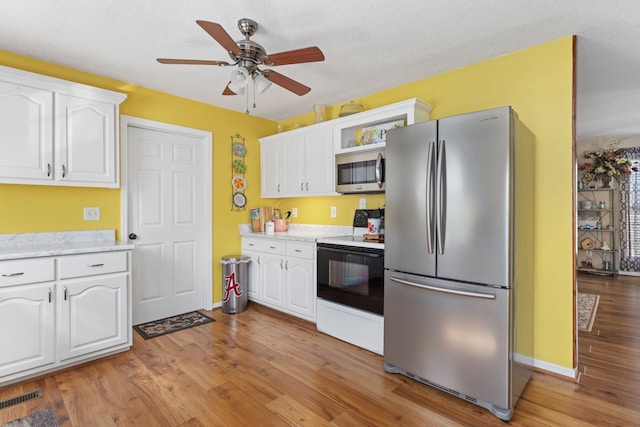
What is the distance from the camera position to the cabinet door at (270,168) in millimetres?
4168

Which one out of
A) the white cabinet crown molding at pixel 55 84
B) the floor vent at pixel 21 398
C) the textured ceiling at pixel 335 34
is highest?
the textured ceiling at pixel 335 34

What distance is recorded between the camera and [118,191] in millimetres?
3213

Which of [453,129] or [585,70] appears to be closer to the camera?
[453,129]

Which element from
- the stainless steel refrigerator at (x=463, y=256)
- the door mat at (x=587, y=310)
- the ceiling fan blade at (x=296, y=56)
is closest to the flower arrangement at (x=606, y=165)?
the door mat at (x=587, y=310)

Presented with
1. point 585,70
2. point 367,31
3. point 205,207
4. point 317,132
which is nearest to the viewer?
point 367,31

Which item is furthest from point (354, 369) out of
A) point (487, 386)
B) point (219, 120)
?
point (219, 120)

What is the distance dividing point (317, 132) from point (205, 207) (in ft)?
5.32

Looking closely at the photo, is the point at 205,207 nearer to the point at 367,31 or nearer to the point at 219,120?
the point at 219,120

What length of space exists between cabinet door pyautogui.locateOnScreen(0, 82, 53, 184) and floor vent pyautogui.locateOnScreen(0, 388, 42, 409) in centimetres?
153

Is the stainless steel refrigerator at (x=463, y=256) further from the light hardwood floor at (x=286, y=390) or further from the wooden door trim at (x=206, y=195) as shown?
the wooden door trim at (x=206, y=195)

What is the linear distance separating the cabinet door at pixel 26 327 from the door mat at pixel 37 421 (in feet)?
1.63

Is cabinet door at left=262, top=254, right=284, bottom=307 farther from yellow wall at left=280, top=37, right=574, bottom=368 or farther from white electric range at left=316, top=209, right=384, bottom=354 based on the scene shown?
yellow wall at left=280, top=37, right=574, bottom=368

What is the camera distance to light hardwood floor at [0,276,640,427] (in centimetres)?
192

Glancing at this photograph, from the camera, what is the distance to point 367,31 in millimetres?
2309
